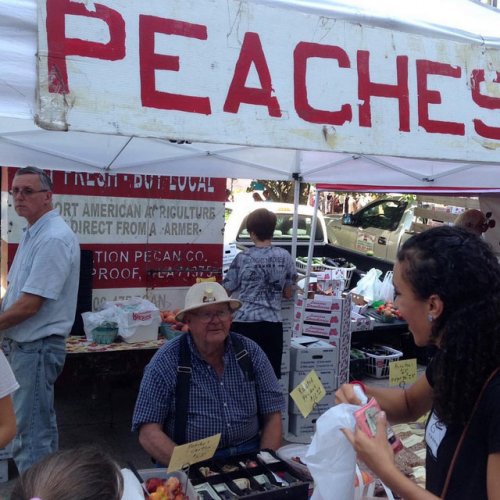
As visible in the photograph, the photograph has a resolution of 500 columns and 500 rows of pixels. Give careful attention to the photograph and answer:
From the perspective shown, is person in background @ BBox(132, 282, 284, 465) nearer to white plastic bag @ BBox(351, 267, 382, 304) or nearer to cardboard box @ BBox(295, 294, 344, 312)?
cardboard box @ BBox(295, 294, 344, 312)

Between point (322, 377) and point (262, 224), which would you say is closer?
point (262, 224)

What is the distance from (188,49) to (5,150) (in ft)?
11.1

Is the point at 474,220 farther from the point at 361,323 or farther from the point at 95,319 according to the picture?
the point at 95,319

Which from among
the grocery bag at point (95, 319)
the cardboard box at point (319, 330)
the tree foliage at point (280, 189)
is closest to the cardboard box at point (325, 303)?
the cardboard box at point (319, 330)

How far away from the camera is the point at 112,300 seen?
516 cm

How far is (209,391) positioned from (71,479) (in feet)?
4.31

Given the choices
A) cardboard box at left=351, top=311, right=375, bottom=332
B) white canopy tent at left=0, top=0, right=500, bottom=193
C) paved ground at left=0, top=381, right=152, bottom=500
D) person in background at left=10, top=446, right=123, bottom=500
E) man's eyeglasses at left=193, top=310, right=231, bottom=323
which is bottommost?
paved ground at left=0, top=381, right=152, bottom=500

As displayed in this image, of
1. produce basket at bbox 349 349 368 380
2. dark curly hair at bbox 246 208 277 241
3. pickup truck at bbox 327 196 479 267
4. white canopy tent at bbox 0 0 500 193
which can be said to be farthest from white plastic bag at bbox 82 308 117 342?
pickup truck at bbox 327 196 479 267

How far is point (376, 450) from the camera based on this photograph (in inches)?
53.8

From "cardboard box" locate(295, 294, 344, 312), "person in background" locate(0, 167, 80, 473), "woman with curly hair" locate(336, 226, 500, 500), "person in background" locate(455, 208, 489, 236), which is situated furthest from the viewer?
"person in background" locate(455, 208, 489, 236)

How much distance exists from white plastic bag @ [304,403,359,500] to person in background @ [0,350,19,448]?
1049 millimetres

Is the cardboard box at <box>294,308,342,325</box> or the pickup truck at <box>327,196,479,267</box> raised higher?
the pickup truck at <box>327,196,479,267</box>

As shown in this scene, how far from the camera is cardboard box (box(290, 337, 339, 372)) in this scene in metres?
4.86

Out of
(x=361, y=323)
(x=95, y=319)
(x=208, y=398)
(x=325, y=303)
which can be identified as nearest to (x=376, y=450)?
(x=208, y=398)
